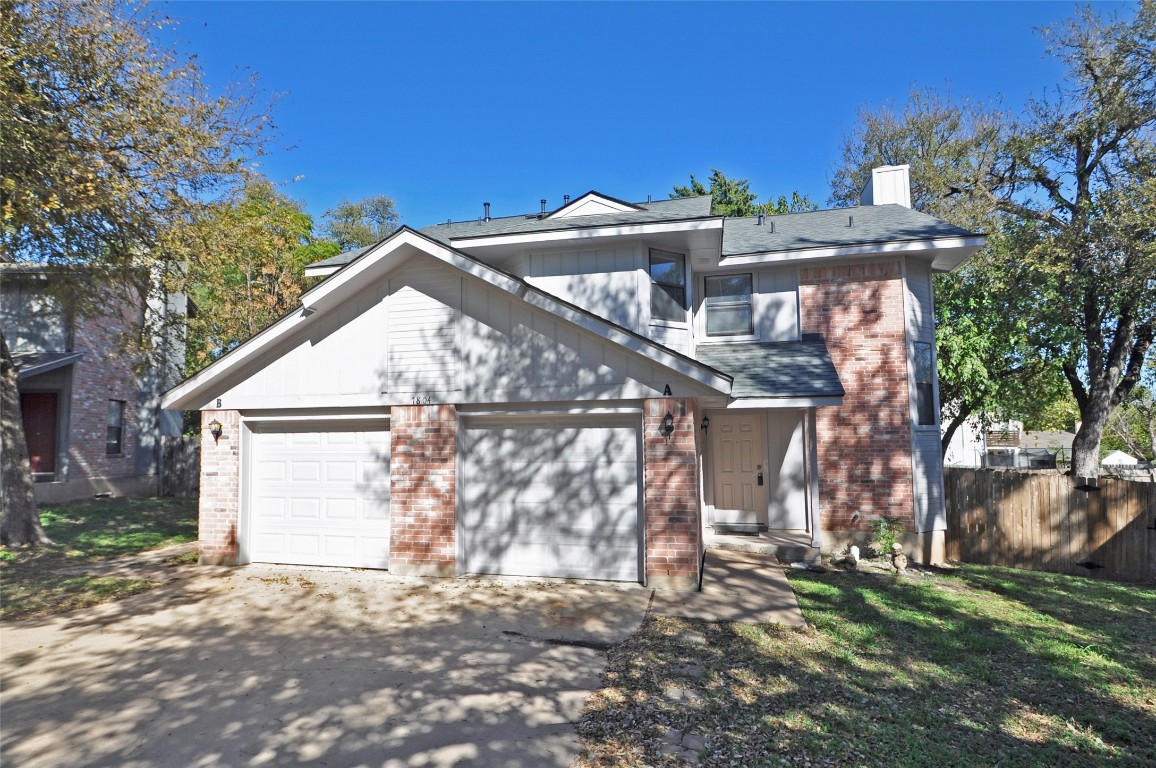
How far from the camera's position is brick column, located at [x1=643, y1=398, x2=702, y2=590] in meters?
7.94

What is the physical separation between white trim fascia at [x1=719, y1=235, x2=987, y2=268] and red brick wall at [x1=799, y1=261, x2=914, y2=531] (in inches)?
17.1

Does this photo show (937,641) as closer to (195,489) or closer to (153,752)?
(153,752)

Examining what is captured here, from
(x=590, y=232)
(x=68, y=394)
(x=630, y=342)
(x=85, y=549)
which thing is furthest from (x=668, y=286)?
(x=68, y=394)

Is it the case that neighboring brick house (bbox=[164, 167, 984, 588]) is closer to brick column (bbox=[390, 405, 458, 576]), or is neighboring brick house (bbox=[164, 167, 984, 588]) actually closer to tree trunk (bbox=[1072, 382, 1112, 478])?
brick column (bbox=[390, 405, 458, 576])

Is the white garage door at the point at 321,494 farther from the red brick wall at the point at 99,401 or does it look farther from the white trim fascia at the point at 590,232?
the red brick wall at the point at 99,401

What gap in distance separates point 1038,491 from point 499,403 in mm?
10066

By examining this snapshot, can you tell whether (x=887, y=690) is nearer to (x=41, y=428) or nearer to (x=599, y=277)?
(x=599, y=277)

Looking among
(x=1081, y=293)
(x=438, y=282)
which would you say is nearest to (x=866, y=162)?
(x=1081, y=293)

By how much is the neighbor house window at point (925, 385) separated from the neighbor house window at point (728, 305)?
131 inches

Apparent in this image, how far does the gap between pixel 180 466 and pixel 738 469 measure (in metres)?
17.2

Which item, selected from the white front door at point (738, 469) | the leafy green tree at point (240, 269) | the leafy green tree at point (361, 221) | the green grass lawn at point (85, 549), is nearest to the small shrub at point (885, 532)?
the white front door at point (738, 469)

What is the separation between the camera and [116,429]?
19.2 meters

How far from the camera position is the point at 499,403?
8703 millimetres

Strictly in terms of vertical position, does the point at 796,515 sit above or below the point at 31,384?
below
